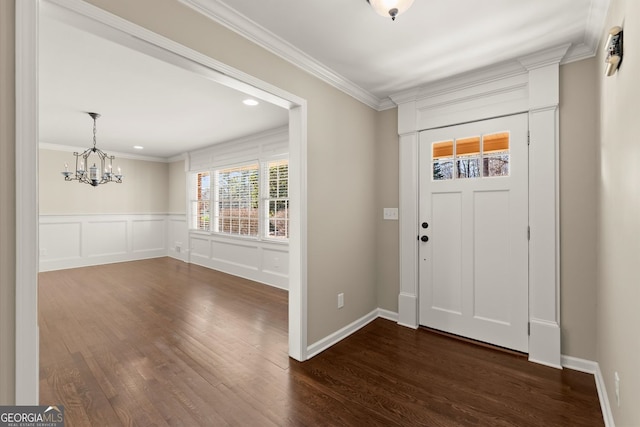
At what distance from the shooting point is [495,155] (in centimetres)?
256

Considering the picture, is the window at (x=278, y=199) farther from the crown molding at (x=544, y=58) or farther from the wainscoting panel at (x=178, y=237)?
the crown molding at (x=544, y=58)

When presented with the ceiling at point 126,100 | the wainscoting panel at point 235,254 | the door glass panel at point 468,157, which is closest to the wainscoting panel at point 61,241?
the ceiling at point 126,100

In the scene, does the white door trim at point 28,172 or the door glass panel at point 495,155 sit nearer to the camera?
the white door trim at point 28,172

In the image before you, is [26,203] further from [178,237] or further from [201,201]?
[178,237]

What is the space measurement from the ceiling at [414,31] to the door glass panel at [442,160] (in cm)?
68

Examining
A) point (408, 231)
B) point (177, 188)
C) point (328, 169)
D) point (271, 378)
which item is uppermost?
point (177, 188)

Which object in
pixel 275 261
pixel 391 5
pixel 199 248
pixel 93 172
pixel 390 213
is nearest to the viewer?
pixel 391 5

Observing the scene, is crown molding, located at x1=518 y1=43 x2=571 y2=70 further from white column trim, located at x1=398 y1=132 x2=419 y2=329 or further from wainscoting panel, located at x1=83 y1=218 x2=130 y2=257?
wainscoting panel, located at x1=83 y1=218 x2=130 y2=257

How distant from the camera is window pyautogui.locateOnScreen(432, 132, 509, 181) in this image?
2539 mm

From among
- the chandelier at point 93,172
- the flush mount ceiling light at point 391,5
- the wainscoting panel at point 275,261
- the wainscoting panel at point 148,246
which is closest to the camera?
the flush mount ceiling light at point 391,5

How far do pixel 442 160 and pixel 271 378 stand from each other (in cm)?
253

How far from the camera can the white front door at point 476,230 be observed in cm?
245

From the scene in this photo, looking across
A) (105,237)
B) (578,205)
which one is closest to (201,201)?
(105,237)

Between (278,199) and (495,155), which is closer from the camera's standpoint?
(495,155)
